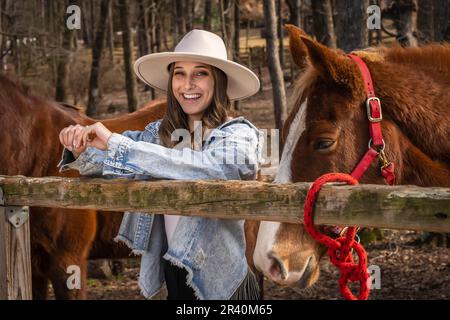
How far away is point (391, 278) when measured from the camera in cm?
677

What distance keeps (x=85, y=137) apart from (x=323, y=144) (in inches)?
39.2

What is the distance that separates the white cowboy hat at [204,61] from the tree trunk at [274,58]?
506 cm

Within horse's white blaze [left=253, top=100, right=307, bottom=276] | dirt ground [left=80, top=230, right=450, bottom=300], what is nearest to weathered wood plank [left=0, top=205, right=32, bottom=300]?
horse's white blaze [left=253, top=100, right=307, bottom=276]

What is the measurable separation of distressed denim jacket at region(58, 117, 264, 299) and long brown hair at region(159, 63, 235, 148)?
81 mm

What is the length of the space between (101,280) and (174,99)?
18.0 ft

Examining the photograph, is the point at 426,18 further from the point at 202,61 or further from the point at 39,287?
the point at 202,61

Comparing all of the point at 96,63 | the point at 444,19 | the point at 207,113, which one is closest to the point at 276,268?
the point at 207,113

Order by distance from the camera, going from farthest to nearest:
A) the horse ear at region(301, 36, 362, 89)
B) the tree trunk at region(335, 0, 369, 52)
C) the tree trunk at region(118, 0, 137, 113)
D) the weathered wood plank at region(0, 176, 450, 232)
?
the tree trunk at region(118, 0, 137, 113) < the tree trunk at region(335, 0, 369, 52) < the horse ear at region(301, 36, 362, 89) < the weathered wood plank at region(0, 176, 450, 232)

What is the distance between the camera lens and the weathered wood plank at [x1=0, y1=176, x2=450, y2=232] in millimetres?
1961

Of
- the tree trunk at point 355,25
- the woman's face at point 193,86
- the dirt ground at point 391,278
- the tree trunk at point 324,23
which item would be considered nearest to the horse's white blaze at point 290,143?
the woman's face at point 193,86

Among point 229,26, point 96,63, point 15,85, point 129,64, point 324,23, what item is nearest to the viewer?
point 15,85

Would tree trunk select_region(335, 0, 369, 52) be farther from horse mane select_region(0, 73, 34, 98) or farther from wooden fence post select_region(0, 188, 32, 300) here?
wooden fence post select_region(0, 188, 32, 300)

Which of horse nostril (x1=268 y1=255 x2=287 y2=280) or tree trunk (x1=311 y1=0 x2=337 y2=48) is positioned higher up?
tree trunk (x1=311 y1=0 x2=337 y2=48)
